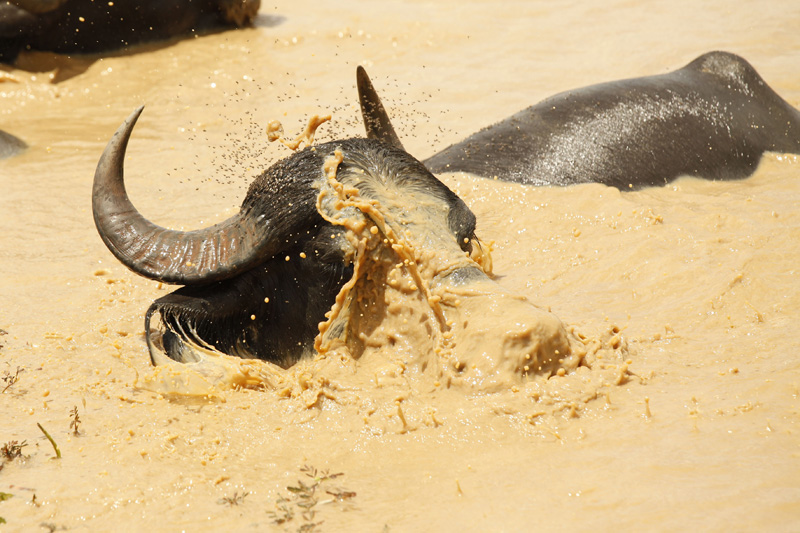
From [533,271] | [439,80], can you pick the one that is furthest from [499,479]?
[439,80]

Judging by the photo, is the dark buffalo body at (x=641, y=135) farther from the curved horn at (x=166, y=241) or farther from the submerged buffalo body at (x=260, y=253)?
the curved horn at (x=166, y=241)

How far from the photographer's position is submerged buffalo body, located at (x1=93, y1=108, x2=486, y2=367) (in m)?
3.71

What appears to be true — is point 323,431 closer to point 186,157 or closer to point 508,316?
point 508,316

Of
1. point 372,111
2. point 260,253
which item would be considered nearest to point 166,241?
point 260,253

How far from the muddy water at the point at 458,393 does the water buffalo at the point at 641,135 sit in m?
0.22

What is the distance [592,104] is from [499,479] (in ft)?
15.5

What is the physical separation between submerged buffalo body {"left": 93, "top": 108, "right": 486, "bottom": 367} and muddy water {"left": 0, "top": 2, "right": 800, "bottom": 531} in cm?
31

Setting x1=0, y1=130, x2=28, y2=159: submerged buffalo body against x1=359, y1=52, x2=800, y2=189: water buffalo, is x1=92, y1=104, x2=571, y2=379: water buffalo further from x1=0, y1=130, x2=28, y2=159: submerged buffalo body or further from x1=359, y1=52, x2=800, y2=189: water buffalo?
x1=0, y1=130, x2=28, y2=159: submerged buffalo body

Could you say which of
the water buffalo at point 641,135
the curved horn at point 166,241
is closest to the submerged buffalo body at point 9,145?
the water buffalo at point 641,135

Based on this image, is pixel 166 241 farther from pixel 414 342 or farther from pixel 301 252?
pixel 414 342

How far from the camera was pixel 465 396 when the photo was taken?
3145 mm

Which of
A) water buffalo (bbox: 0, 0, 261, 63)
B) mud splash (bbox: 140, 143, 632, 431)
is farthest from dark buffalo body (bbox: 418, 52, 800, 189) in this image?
water buffalo (bbox: 0, 0, 261, 63)

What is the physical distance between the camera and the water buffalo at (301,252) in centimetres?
360

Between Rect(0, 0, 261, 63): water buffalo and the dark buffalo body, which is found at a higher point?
Rect(0, 0, 261, 63): water buffalo
